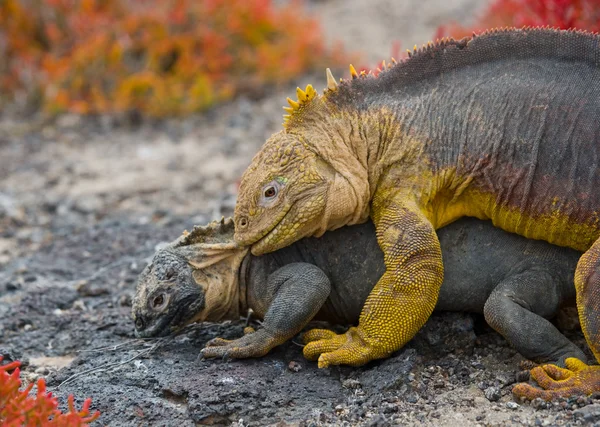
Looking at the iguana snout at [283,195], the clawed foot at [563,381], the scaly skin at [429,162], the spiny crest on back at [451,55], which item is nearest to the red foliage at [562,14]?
the spiny crest on back at [451,55]

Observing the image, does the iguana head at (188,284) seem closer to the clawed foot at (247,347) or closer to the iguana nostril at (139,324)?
the iguana nostril at (139,324)

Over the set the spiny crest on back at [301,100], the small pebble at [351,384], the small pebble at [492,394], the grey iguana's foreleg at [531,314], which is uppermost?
the spiny crest on back at [301,100]

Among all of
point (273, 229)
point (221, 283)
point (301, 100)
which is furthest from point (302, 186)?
point (221, 283)

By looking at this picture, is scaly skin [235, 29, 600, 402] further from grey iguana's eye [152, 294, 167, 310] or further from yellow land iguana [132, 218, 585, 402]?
grey iguana's eye [152, 294, 167, 310]

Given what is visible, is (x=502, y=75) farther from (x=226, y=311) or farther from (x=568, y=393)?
(x=226, y=311)

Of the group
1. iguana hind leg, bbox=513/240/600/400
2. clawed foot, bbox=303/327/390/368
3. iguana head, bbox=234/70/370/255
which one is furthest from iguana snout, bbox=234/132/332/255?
iguana hind leg, bbox=513/240/600/400

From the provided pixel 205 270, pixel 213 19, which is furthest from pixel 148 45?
A: pixel 205 270
